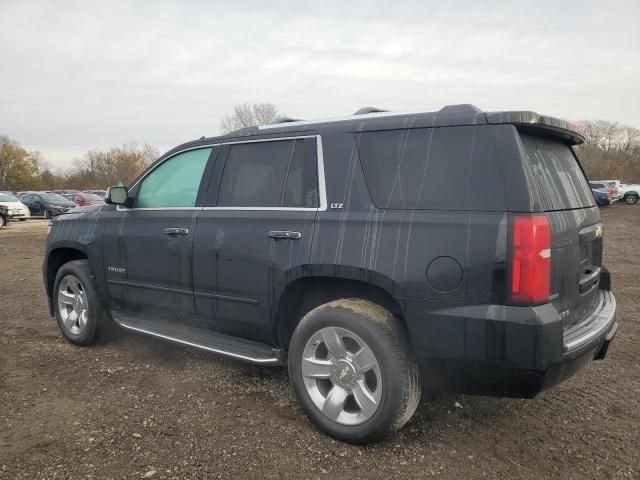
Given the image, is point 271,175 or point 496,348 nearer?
point 496,348

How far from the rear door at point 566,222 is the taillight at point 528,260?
0.45ft

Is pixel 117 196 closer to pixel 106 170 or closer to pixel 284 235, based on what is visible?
pixel 284 235

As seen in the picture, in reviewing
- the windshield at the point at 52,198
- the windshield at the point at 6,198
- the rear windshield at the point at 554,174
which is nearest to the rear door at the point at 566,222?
the rear windshield at the point at 554,174

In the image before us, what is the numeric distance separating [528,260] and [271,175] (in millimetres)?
1783

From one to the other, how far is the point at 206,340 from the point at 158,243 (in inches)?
34.6

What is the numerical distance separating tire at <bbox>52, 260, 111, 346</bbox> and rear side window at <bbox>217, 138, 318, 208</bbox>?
1765 millimetres

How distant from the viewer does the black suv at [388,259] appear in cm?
255

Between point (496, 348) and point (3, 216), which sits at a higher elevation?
point (496, 348)

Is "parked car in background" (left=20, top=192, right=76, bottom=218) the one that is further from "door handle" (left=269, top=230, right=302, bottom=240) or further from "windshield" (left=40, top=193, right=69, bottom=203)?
"door handle" (left=269, top=230, right=302, bottom=240)

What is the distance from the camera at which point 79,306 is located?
4.76 m

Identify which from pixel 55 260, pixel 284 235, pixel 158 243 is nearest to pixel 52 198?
pixel 55 260

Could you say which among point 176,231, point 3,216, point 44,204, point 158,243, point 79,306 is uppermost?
point 176,231

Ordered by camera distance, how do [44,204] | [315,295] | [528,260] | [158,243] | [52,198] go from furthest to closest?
[52,198], [44,204], [158,243], [315,295], [528,260]

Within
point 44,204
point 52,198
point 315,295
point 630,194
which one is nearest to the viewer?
point 315,295
